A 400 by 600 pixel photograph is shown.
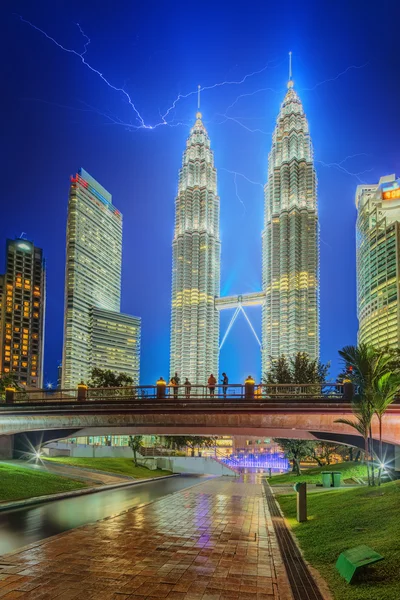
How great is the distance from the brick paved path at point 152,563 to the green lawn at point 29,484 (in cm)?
745

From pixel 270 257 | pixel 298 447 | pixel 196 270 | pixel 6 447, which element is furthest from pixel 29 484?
pixel 196 270

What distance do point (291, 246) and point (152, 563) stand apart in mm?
146792

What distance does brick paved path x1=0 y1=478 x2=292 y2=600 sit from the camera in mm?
9406

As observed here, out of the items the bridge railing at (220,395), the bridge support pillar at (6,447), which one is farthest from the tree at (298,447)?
the bridge support pillar at (6,447)

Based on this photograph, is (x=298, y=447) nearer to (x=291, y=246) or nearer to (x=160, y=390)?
(x=160, y=390)

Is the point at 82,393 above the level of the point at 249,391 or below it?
below

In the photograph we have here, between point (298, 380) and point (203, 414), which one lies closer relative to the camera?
point (203, 414)

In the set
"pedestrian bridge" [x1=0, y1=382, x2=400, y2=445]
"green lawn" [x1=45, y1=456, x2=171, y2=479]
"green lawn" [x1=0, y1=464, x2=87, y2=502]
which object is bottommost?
"green lawn" [x1=45, y1=456, x2=171, y2=479]

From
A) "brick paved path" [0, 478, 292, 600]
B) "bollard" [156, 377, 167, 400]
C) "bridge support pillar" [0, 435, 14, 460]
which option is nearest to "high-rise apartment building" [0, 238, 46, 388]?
"bridge support pillar" [0, 435, 14, 460]

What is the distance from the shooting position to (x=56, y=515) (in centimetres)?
1953

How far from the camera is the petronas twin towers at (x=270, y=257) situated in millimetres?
148500

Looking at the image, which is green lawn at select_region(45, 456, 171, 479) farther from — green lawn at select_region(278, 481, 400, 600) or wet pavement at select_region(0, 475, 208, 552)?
green lawn at select_region(278, 481, 400, 600)

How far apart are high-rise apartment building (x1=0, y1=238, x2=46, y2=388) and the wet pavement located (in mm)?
155452

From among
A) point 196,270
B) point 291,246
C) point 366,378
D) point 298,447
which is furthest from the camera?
point 196,270
